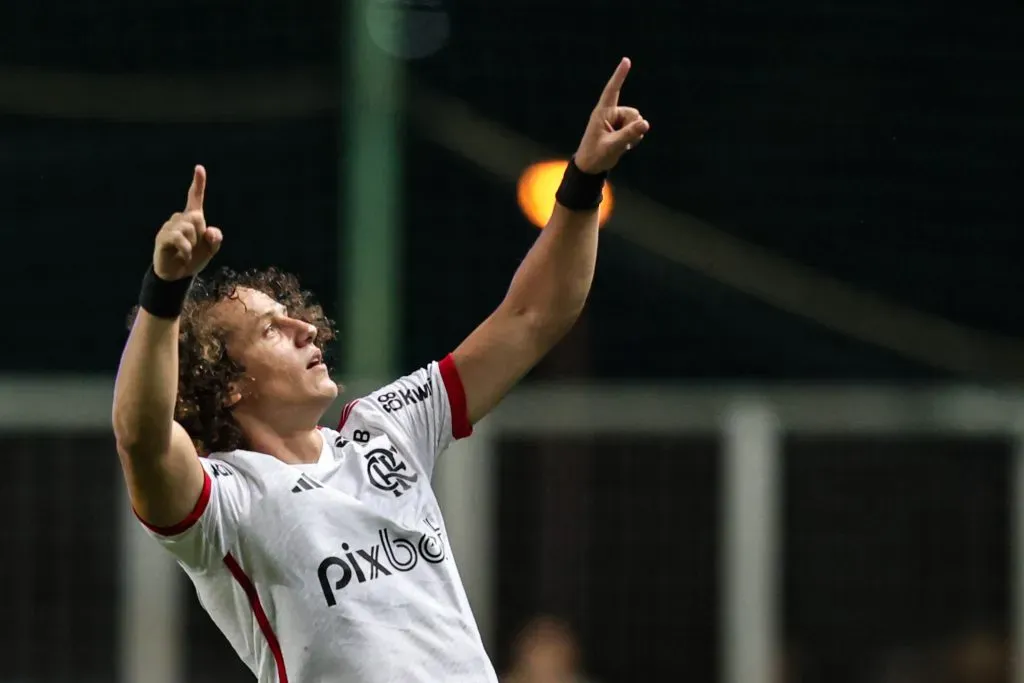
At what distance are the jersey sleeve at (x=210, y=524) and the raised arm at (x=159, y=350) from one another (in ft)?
0.46

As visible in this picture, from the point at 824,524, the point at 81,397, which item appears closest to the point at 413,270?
the point at 81,397

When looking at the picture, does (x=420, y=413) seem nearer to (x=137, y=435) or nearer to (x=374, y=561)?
(x=374, y=561)

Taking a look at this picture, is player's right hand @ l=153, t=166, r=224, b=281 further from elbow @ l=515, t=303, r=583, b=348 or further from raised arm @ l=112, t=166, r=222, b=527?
elbow @ l=515, t=303, r=583, b=348

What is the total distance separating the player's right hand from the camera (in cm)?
282

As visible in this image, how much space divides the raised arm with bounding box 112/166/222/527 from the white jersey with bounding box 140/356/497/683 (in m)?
0.20

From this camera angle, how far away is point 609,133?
3.54 meters

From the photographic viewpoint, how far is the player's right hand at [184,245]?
111 inches

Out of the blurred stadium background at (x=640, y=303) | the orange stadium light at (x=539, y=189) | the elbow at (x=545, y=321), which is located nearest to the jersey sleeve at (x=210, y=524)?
the elbow at (x=545, y=321)

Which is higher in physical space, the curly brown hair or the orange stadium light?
the orange stadium light

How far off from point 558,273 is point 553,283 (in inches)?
0.9

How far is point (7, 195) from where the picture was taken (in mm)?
7516

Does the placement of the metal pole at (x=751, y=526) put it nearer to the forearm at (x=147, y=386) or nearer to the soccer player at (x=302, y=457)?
the soccer player at (x=302, y=457)

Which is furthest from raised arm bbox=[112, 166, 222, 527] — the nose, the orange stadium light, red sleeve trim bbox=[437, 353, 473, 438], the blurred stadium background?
the orange stadium light

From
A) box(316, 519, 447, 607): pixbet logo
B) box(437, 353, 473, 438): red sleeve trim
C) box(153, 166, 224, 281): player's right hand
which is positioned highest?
box(153, 166, 224, 281): player's right hand
